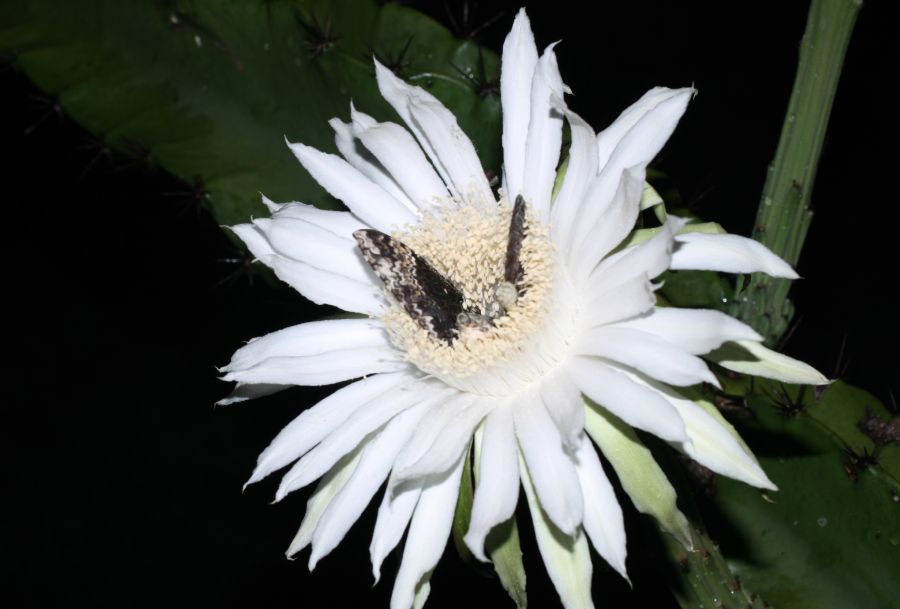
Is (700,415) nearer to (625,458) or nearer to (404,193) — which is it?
(625,458)

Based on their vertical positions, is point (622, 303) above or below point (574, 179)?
below

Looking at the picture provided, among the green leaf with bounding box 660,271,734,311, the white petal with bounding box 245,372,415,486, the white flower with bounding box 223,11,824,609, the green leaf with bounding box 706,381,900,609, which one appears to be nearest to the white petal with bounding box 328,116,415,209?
the white flower with bounding box 223,11,824,609

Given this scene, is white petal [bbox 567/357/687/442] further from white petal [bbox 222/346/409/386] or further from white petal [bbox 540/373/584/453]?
white petal [bbox 222/346/409/386]

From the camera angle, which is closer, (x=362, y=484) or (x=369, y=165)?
(x=362, y=484)

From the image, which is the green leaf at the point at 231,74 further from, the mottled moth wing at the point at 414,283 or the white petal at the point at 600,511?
the white petal at the point at 600,511

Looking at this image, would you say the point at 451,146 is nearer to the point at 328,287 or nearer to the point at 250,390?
the point at 328,287

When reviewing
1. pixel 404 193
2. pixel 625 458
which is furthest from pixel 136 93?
pixel 625 458

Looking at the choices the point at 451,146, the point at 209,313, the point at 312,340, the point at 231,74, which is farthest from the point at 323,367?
the point at 209,313

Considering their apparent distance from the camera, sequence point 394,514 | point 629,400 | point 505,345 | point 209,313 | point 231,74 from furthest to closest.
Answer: point 209,313 → point 231,74 → point 505,345 → point 394,514 → point 629,400
